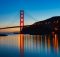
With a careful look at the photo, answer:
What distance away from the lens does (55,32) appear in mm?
37469

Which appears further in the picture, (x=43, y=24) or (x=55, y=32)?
(x=55, y=32)

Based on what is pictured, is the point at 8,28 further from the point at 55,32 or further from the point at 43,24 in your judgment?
the point at 55,32

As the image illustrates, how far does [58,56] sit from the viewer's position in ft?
31.8

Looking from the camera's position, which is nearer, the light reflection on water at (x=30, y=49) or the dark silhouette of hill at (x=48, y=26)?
the light reflection on water at (x=30, y=49)

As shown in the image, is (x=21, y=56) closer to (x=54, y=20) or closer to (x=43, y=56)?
(x=43, y=56)

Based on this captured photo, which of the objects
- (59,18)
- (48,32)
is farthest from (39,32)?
(59,18)

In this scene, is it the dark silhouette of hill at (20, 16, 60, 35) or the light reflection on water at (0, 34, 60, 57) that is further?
the dark silhouette of hill at (20, 16, 60, 35)

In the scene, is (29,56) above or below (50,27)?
below

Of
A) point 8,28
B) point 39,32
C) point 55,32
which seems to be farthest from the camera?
point 39,32

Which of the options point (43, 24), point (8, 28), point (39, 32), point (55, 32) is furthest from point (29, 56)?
point (39, 32)

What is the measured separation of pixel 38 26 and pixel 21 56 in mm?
25770

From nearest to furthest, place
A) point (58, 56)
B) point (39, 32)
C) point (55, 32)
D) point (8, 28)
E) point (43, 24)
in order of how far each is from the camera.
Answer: point (58, 56) → point (8, 28) → point (43, 24) → point (55, 32) → point (39, 32)

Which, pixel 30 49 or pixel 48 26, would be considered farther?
pixel 48 26

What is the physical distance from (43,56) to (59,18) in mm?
26887
